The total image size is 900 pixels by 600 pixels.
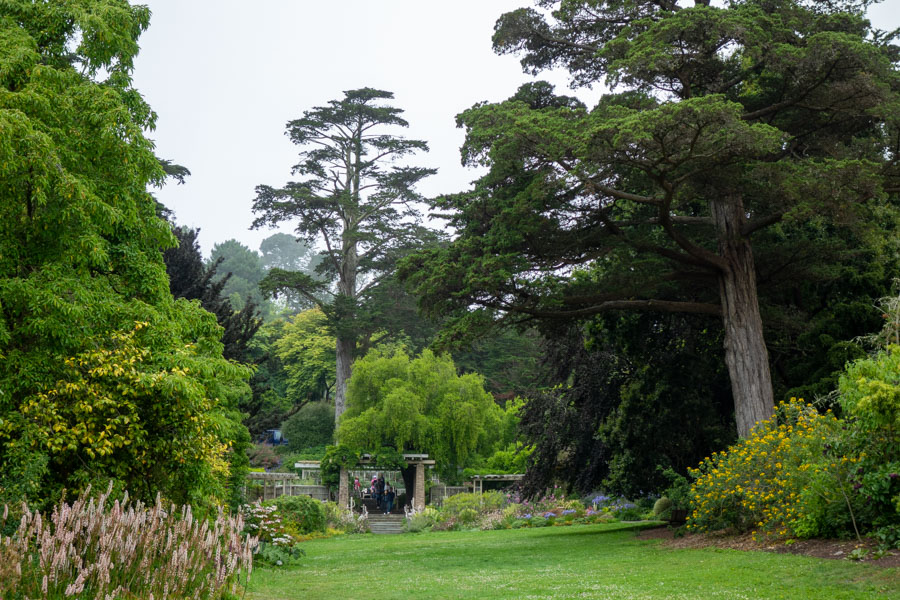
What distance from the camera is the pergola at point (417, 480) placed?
2918 cm

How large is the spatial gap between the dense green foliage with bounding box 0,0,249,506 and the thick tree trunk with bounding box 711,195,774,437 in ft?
31.2

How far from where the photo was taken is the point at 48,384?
28.1 ft

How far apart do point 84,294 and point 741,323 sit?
1168 centimetres

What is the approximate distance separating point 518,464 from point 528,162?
67.1 ft

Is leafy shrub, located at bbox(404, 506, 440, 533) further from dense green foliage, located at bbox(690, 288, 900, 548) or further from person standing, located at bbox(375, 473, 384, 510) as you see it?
dense green foliage, located at bbox(690, 288, 900, 548)

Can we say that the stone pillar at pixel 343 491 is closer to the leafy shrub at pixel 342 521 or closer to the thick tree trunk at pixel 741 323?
the leafy shrub at pixel 342 521

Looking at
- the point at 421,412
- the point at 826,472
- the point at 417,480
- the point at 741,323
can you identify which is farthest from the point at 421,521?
the point at 826,472

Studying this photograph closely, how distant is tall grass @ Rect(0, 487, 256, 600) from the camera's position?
5.02m

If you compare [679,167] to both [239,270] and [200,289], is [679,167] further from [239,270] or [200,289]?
[239,270]

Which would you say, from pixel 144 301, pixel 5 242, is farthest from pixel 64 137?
pixel 144 301

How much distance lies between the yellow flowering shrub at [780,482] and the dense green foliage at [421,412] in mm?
17522

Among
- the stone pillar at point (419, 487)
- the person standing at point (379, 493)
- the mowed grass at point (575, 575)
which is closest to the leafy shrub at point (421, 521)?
the stone pillar at point (419, 487)

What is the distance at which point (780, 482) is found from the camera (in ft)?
36.7

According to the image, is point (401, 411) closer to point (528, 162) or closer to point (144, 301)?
point (528, 162)
